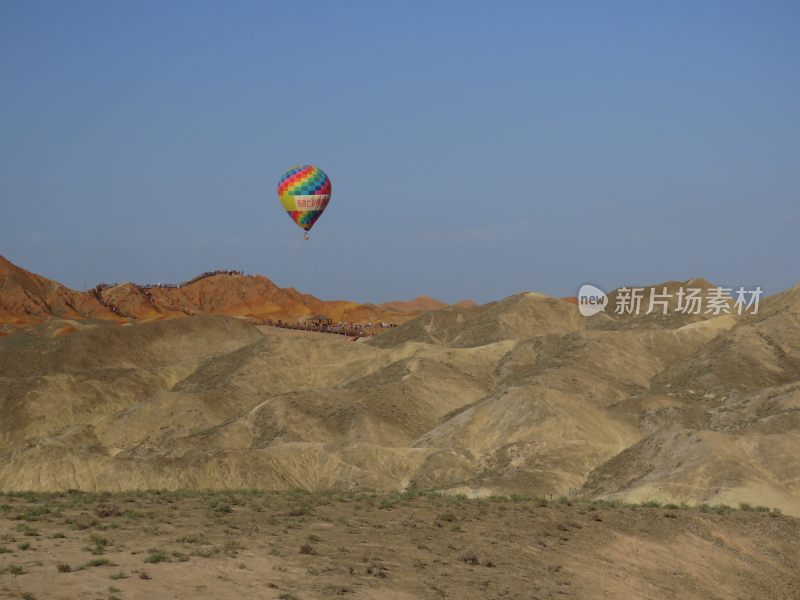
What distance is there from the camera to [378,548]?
30188 mm

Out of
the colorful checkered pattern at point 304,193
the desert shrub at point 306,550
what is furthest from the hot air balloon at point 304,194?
the desert shrub at point 306,550

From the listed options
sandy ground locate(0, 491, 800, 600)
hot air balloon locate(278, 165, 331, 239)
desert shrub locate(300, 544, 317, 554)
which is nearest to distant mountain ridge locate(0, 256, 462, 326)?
hot air balloon locate(278, 165, 331, 239)

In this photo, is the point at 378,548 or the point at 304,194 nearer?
the point at 378,548

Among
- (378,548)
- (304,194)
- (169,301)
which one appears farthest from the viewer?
(169,301)

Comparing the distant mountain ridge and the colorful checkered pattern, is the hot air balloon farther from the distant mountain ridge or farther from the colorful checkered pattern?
the distant mountain ridge

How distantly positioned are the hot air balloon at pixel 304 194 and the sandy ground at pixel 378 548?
172 feet

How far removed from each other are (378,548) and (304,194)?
6245 cm

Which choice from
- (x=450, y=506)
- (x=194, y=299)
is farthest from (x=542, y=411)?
(x=194, y=299)

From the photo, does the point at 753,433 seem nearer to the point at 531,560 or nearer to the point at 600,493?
the point at 600,493

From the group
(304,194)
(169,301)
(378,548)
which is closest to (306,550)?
(378,548)

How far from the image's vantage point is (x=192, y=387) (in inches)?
3612

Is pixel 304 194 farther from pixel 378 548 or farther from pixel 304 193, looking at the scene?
pixel 378 548

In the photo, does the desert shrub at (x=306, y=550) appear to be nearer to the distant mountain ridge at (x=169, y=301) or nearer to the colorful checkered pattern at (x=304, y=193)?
the colorful checkered pattern at (x=304, y=193)

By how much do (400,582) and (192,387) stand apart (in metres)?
66.8
